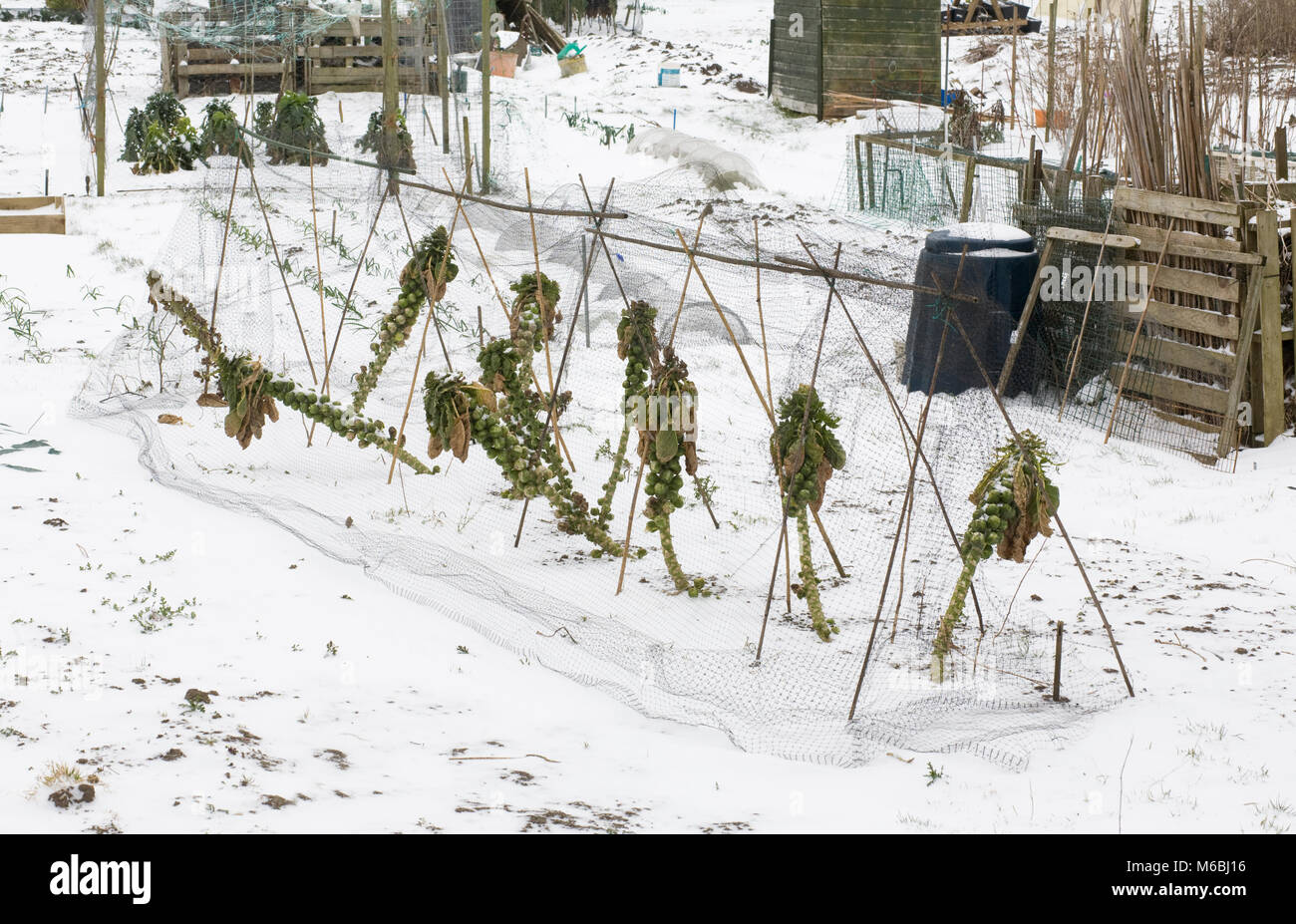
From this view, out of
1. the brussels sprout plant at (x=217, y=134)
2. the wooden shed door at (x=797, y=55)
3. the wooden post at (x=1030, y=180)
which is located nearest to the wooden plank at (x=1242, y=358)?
the wooden post at (x=1030, y=180)

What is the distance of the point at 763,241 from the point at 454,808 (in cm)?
768

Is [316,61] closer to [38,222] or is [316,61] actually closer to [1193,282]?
[38,222]

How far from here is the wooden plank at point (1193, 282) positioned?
707 centimetres

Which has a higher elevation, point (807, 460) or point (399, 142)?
point (399, 142)

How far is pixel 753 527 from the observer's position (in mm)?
6082

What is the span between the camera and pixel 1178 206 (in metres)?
7.25

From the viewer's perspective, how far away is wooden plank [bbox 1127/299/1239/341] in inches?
279

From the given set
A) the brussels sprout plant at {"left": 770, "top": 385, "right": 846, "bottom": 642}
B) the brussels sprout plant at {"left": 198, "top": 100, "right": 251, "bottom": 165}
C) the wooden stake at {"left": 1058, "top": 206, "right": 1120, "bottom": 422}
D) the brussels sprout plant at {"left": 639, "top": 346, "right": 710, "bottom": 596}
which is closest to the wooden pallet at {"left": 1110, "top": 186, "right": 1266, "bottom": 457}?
the wooden stake at {"left": 1058, "top": 206, "right": 1120, "bottom": 422}

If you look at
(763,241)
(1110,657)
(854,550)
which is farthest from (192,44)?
(1110,657)

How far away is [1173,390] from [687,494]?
3.06 meters

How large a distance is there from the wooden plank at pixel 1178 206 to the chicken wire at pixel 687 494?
131cm

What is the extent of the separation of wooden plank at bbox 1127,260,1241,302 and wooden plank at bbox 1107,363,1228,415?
19.9 inches

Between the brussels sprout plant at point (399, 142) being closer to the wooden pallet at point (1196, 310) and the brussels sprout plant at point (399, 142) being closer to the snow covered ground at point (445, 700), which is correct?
the snow covered ground at point (445, 700)

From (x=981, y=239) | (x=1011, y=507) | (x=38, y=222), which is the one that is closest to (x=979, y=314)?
(x=981, y=239)
